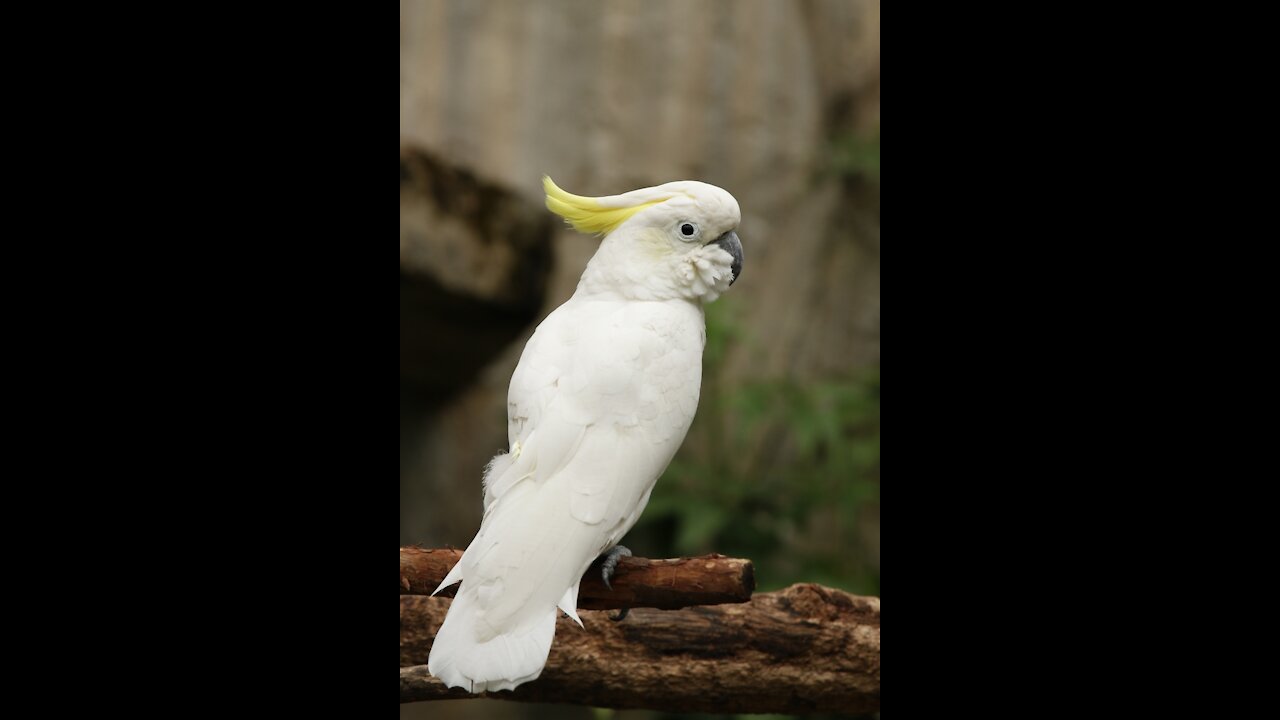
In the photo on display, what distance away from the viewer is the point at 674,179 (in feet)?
15.6

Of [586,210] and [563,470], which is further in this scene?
[586,210]

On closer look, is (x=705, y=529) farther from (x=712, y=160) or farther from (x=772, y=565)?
(x=712, y=160)

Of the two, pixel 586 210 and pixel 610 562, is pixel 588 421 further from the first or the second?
pixel 586 210

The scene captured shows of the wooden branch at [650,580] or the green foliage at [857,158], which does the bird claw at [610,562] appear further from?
the green foliage at [857,158]

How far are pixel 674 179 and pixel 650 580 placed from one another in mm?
3123

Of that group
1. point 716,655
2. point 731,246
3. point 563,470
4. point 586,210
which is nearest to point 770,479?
point 716,655

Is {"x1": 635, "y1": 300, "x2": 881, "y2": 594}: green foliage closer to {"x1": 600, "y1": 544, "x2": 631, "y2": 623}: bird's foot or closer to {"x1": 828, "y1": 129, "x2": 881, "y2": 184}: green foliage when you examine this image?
{"x1": 828, "y1": 129, "x2": 881, "y2": 184}: green foliage

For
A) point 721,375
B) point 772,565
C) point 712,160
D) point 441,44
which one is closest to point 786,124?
point 712,160

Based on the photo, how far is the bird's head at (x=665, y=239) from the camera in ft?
6.91

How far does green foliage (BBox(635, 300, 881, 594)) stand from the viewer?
3.98m

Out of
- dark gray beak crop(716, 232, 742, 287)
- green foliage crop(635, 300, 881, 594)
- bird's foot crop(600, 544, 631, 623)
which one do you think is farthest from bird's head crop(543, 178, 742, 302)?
green foliage crop(635, 300, 881, 594)

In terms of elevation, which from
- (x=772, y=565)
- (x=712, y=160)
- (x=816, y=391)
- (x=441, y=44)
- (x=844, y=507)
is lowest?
(x=772, y=565)

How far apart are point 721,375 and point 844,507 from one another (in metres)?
0.85
